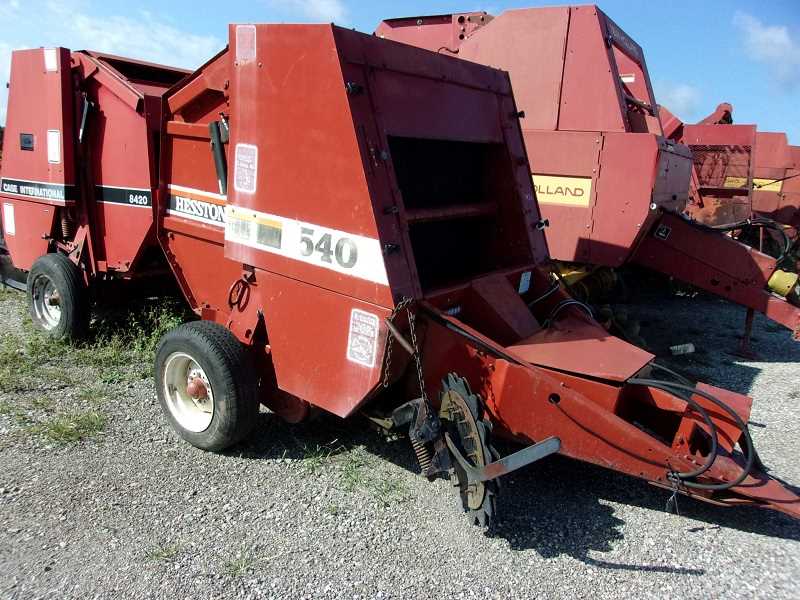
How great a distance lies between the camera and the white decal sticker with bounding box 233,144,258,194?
3102 millimetres

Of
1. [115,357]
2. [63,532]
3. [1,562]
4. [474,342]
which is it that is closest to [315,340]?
[474,342]

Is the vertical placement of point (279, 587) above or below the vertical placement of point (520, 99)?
below

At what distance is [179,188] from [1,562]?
2.14 metres

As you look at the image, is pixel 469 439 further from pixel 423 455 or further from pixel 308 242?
pixel 308 242

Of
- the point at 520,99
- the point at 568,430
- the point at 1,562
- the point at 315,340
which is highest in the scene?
the point at 520,99

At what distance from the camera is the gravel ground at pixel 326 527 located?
247 centimetres

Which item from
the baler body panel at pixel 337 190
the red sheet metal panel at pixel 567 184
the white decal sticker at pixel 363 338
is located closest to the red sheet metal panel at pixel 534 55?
the red sheet metal panel at pixel 567 184

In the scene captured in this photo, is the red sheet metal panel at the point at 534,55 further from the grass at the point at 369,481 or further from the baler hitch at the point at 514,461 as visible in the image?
the baler hitch at the point at 514,461

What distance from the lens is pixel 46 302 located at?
200 inches

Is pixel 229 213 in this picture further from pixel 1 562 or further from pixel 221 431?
pixel 1 562

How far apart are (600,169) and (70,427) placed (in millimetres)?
4262

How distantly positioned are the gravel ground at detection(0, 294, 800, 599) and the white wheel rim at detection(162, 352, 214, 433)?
0.14m

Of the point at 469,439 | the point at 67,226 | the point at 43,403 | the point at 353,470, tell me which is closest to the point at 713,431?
the point at 469,439

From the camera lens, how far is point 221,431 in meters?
3.27
